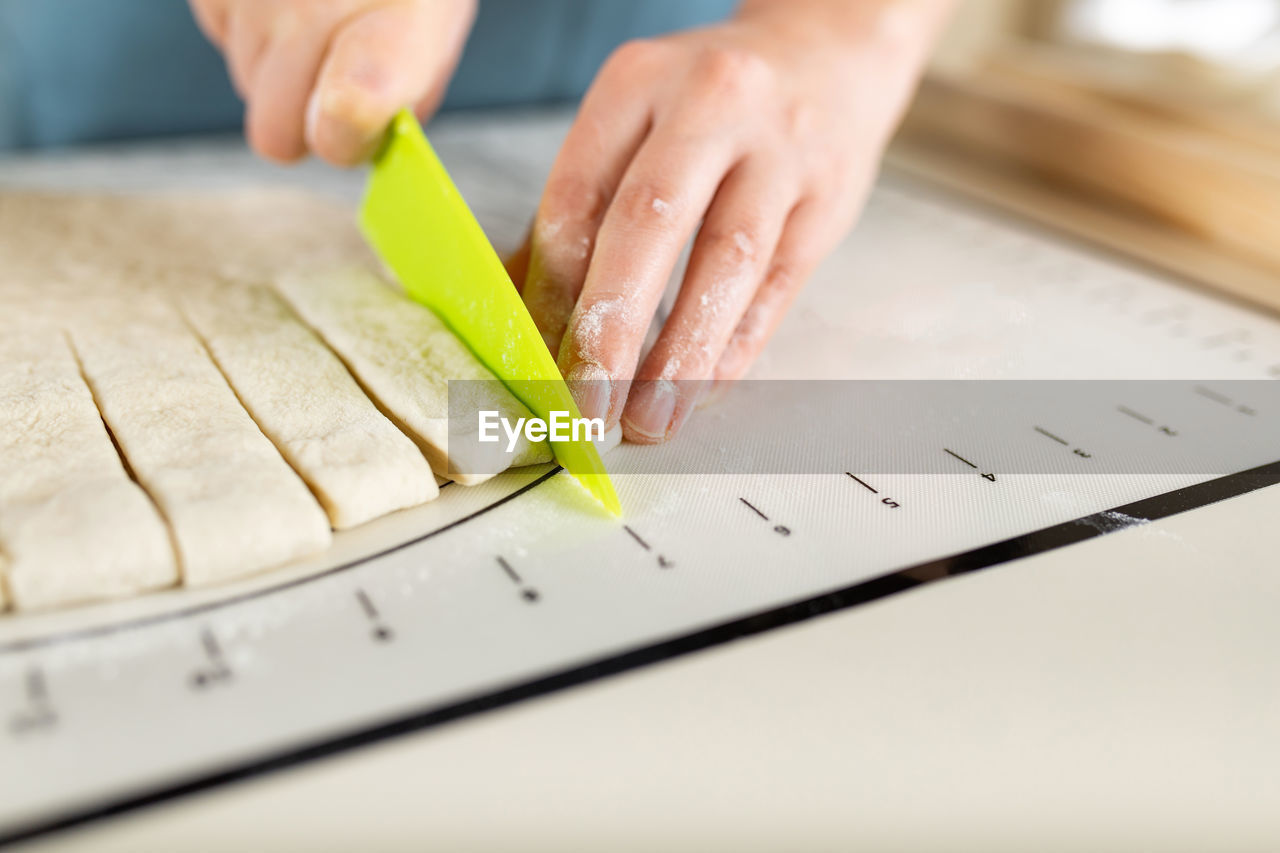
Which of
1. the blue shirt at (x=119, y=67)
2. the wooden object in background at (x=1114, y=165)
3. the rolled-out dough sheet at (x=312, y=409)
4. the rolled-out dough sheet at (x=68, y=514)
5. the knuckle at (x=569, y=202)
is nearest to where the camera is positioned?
the rolled-out dough sheet at (x=68, y=514)

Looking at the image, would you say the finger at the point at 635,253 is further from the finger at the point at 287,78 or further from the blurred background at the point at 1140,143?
the blurred background at the point at 1140,143

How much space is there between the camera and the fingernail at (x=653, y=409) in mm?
856

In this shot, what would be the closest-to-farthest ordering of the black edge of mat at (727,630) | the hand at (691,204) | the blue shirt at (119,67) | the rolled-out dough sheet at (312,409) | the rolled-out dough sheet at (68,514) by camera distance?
the black edge of mat at (727,630)
the rolled-out dough sheet at (68,514)
the rolled-out dough sheet at (312,409)
the hand at (691,204)
the blue shirt at (119,67)

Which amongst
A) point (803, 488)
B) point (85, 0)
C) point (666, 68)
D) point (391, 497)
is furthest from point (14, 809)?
point (85, 0)

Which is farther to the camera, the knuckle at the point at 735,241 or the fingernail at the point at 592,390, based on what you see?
the knuckle at the point at 735,241

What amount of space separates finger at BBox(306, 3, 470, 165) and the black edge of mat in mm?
507

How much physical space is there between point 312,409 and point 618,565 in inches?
12.9

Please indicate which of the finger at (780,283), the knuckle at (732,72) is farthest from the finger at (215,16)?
the finger at (780,283)

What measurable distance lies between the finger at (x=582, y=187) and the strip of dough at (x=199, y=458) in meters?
0.31

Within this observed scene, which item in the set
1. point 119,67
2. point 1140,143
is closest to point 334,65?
point 119,67

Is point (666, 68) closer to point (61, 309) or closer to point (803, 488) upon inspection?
point (803, 488)

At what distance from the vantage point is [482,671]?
0.59 metres

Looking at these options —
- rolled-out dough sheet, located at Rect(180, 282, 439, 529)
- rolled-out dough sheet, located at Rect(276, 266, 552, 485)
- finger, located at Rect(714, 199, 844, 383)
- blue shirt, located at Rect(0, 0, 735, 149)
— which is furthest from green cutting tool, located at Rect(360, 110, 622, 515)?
blue shirt, located at Rect(0, 0, 735, 149)

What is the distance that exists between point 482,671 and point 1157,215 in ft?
5.00
